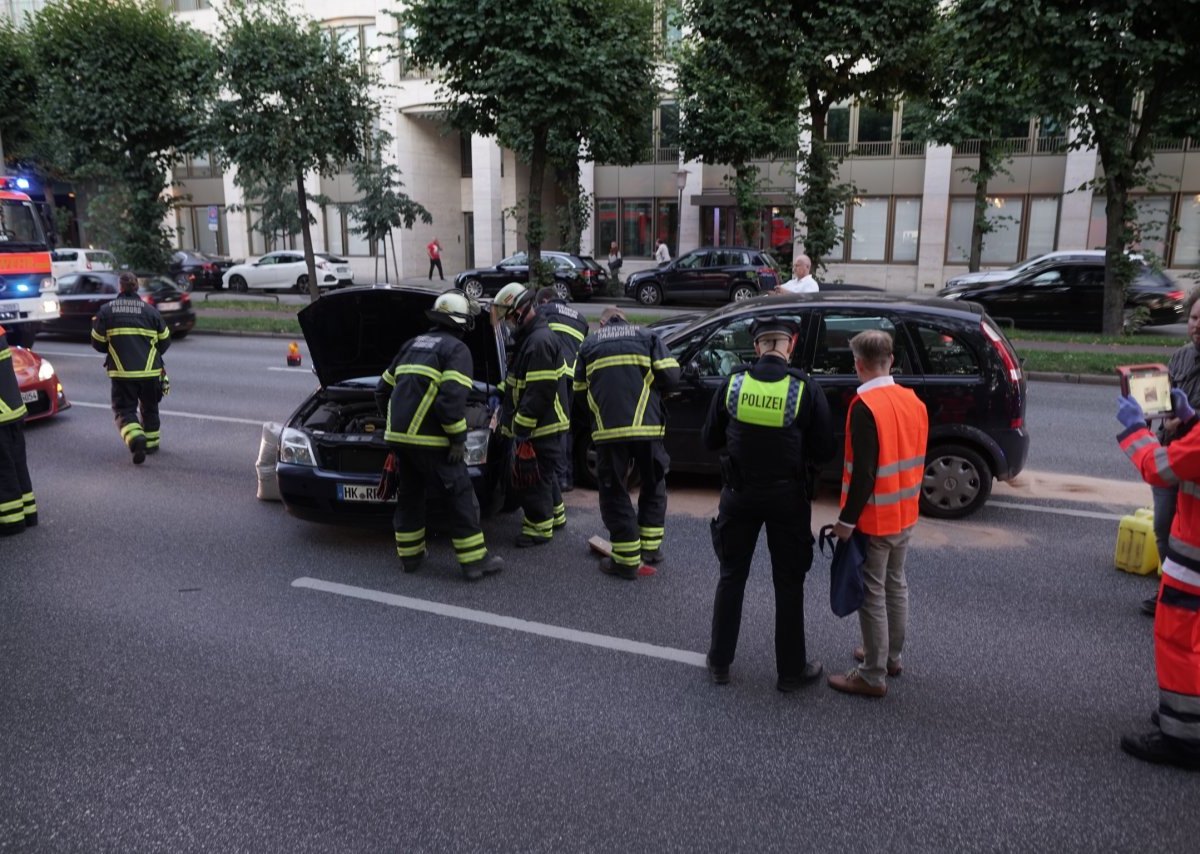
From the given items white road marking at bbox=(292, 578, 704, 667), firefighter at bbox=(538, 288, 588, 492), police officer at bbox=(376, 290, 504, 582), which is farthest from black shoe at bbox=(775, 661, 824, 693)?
firefighter at bbox=(538, 288, 588, 492)

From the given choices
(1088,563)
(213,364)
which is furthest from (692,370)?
(213,364)

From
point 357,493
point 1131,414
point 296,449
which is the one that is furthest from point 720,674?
point 296,449

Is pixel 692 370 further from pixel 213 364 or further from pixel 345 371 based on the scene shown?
pixel 213 364

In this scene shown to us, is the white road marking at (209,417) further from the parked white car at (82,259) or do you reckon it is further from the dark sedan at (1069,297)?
the parked white car at (82,259)

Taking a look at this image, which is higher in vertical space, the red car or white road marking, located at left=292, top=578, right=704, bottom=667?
the red car

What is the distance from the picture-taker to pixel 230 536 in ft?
22.3

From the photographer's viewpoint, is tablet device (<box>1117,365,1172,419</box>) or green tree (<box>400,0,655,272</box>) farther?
green tree (<box>400,0,655,272</box>)

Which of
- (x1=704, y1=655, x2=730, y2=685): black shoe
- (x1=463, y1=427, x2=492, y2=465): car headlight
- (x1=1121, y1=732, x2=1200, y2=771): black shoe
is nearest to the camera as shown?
(x1=1121, y1=732, x2=1200, y2=771): black shoe

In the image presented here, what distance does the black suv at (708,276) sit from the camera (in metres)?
25.2

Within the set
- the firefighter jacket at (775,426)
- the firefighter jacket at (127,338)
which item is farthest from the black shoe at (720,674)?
the firefighter jacket at (127,338)

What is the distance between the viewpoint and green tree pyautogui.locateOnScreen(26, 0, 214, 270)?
23500 millimetres

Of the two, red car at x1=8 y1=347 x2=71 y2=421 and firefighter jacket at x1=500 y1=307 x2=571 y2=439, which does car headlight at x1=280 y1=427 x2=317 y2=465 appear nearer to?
firefighter jacket at x1=500 y1=307 x2=571 y2=439

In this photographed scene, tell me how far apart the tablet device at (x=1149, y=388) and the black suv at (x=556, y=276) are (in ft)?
74.1

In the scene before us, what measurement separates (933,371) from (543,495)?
3.13 m
